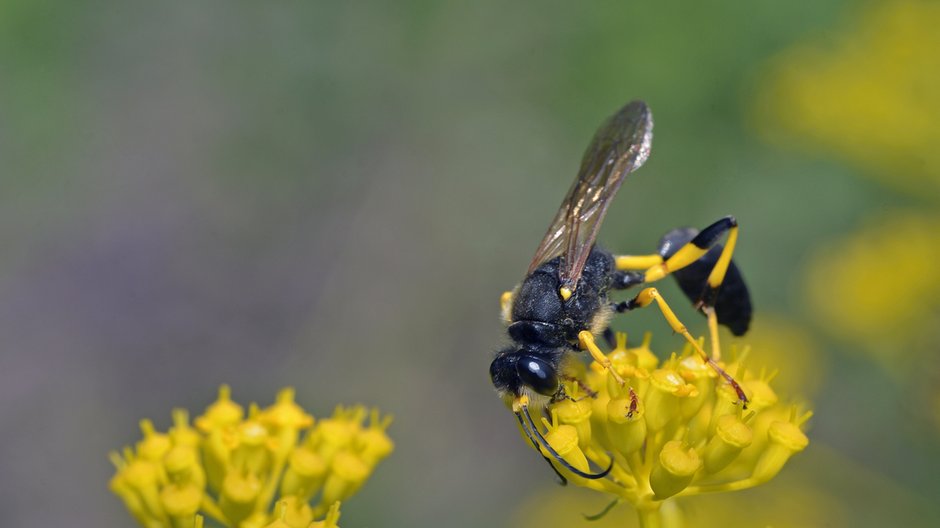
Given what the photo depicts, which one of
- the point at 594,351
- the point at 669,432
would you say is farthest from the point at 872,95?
the point at 669,432

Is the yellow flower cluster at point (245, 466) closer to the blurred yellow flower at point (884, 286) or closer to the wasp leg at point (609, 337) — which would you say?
the wasp leg at point (609, 337)

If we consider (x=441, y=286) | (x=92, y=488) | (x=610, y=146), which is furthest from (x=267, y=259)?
(x=610, y=146)

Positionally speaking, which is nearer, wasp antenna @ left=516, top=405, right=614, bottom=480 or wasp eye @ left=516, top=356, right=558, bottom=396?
wasp antenna @ left=516, top=405, right=614, bottom=480

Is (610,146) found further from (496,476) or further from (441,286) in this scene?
(441,286)

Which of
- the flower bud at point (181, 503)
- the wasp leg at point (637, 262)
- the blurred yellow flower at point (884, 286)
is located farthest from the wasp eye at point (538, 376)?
the blurred yellow flower at point (884, 286)

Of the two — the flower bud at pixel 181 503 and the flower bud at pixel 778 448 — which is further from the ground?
the flower bud at pixel 181 503

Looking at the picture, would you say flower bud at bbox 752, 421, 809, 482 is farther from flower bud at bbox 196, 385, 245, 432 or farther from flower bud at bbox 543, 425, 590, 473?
flower bud at bbox 196, 385, 245, 432

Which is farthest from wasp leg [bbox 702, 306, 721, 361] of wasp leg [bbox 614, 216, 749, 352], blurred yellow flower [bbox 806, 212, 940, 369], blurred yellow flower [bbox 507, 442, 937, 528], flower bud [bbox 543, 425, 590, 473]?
blurred yellow flower [bbox 806, 212, 940, 369]

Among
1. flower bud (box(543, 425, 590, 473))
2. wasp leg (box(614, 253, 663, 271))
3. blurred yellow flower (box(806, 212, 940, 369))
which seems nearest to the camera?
flower bud (box(543, 425, 590, 473))
